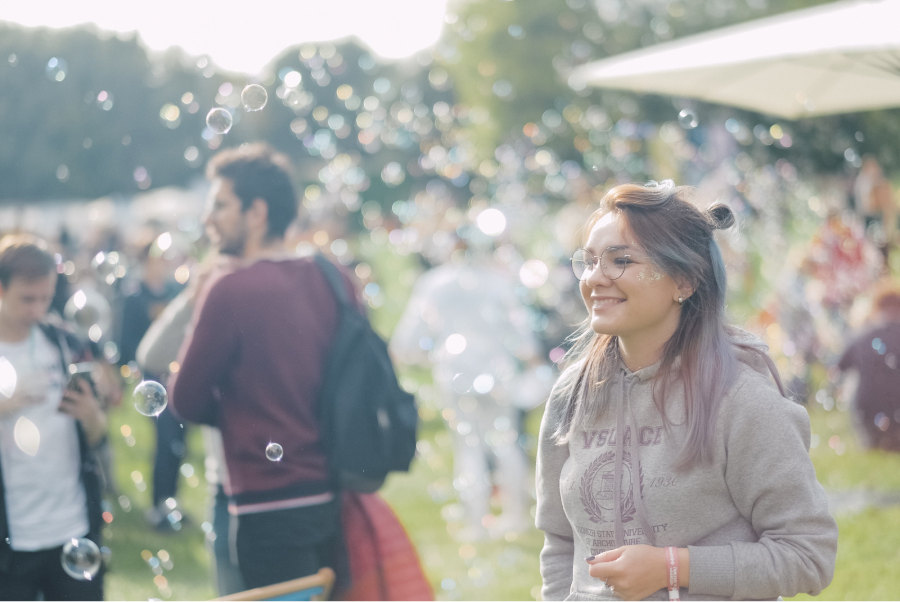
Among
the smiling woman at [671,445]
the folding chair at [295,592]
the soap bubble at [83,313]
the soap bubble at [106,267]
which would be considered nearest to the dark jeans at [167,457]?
the soap bubble at [83,313]

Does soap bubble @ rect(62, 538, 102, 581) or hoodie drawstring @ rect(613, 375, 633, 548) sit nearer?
hoodie drawstring @ rect(613, 375, 633, 548)

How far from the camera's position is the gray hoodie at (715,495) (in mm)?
1458

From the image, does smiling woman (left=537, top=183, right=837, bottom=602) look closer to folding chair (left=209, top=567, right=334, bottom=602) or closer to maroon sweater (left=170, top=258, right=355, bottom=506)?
folding chair (left=209, top=567, right=334, bottom=602)

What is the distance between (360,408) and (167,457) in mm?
2935

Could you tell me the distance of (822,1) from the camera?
16.2 m

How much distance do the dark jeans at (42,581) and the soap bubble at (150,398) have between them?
0.53m

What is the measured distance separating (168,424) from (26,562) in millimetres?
2559

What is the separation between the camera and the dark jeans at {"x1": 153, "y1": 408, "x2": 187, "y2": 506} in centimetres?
497

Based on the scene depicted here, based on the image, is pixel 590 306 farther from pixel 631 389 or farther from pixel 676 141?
pixel 676 141

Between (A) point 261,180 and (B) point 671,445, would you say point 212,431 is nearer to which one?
(A) point 261,180

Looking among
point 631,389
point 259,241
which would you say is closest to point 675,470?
point 631,389

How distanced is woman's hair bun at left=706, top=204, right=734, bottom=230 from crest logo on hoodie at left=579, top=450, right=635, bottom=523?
48 cm

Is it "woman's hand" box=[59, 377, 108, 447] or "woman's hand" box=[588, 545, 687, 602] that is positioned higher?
"woman's hand" box=[59, 377, 108, 447]

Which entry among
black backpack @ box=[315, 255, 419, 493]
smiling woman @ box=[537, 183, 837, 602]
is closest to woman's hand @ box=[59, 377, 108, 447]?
black backpack @ box=[315, 255, 419, 493]
